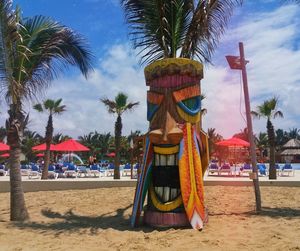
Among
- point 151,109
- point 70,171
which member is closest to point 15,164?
point 151,109

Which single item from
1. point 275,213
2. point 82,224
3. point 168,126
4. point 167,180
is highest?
point 168,126

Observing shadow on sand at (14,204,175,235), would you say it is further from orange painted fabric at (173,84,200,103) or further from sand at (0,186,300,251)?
orange painted fabric at (173,84,200,103)

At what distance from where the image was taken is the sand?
20.2ft

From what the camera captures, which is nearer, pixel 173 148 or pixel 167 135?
pixel 167 135

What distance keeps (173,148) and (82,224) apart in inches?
110

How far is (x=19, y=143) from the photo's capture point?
8.96 m

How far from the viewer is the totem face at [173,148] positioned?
282 inches

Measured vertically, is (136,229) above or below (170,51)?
below

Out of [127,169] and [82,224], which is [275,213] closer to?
[82,224]

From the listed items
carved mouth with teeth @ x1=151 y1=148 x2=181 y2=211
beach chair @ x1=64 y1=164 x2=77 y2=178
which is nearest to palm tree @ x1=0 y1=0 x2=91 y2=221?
carved mouth with teeth @ x1=151 y1=148 x2=181 y2=211

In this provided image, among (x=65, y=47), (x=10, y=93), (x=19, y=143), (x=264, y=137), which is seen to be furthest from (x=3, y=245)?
(x=264, y=137)

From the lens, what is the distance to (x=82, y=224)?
8.48 m

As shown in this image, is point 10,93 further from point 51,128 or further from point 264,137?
point 264,137

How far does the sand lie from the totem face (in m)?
0.42
